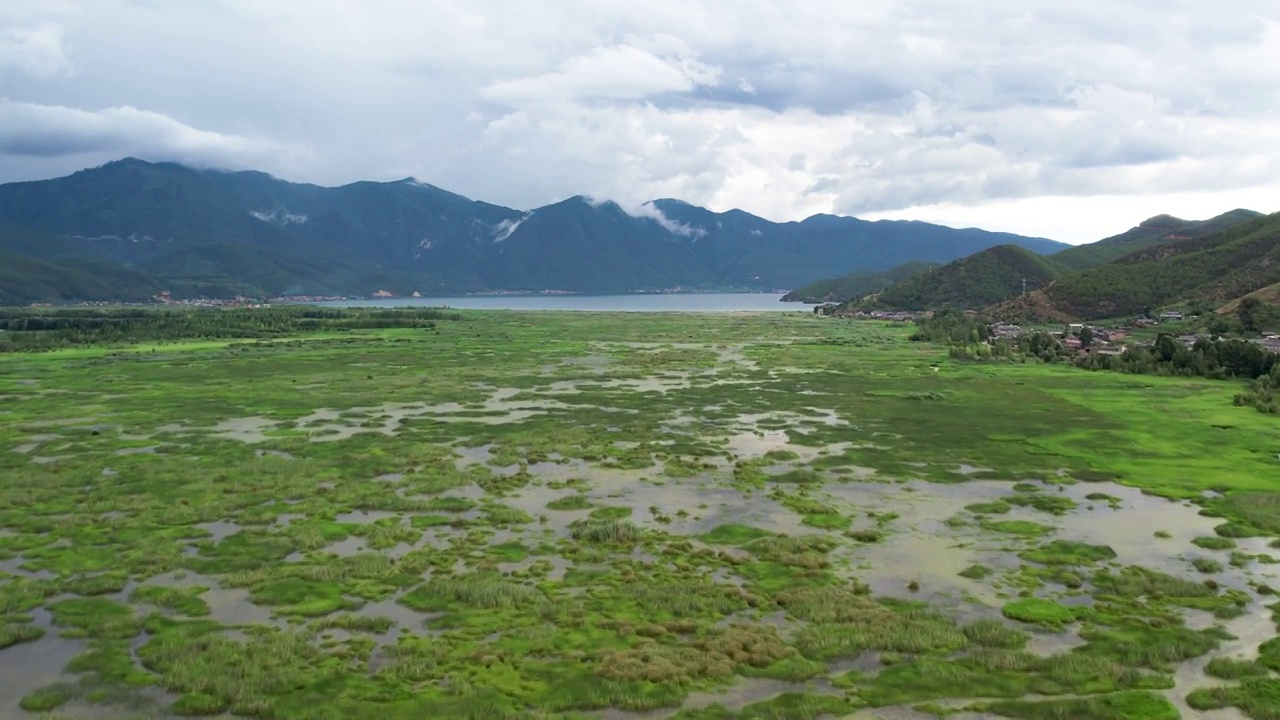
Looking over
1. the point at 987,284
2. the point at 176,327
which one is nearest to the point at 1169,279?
the point at 987,284

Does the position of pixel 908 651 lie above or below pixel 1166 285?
below

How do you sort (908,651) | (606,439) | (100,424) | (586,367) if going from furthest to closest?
(586,367), (100,424), (606,439), (908,651)

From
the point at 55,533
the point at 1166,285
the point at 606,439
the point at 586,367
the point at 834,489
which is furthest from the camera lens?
the point at 1166,285

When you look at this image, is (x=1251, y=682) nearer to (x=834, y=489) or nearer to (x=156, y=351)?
(x=834, y=489)

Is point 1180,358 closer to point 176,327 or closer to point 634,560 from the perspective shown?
point 634,560

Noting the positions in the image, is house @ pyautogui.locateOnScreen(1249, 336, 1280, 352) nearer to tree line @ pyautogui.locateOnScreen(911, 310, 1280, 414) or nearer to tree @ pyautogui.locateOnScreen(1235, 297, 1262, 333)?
tree line @ pyautogui.locateOnScreen(911, 310, 1280, 414)

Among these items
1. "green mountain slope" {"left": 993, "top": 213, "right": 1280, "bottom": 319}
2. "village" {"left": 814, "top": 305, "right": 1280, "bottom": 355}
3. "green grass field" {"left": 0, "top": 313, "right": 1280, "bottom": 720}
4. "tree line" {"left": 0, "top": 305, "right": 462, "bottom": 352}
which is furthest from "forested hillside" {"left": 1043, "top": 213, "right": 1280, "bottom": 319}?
"tree line" {"left": 0, "top": 305, "right": 462, "bottom": 352}

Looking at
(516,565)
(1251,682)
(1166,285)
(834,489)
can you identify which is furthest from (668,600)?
(1166,285)
